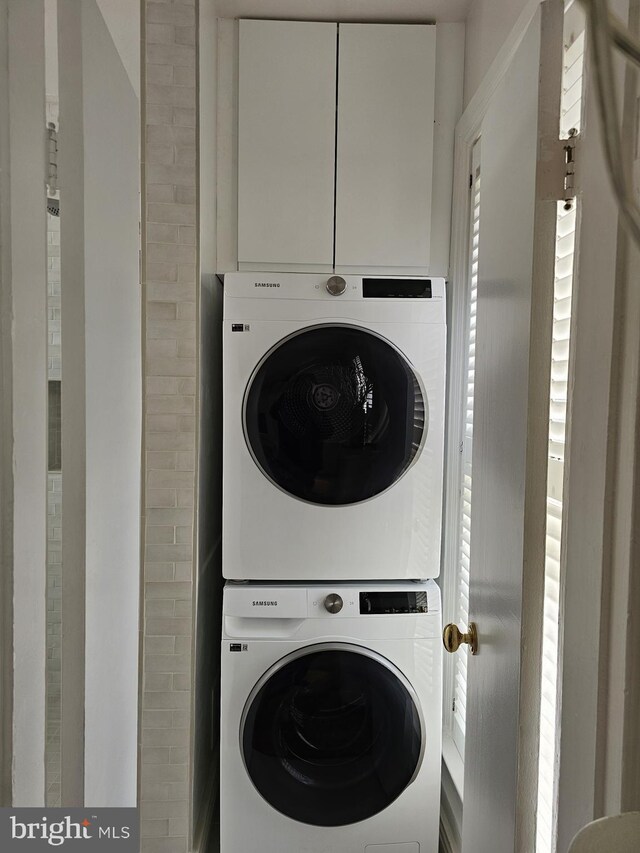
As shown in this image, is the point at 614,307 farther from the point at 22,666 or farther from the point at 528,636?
the point at 22,666

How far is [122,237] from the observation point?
41.2 inches

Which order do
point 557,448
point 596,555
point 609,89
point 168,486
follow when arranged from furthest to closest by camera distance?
1. point 168,486
2. point 557,448
3. point 596,555
4. point 609,89

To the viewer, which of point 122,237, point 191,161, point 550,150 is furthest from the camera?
point 191,161

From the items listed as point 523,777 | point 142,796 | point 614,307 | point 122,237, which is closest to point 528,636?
point 523,777

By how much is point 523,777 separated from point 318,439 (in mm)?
1013

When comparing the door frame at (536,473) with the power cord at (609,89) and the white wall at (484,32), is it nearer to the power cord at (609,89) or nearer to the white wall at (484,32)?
the power cord at (609,89)

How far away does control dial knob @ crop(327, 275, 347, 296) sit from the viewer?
5.50ft

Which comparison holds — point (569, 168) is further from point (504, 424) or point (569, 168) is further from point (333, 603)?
point (333, 603)

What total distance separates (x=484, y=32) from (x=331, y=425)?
118 centimetres

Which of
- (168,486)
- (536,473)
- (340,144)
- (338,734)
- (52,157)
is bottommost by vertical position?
(338,734)

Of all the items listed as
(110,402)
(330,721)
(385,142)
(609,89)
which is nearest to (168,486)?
(110,402)

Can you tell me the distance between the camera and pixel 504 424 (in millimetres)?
958

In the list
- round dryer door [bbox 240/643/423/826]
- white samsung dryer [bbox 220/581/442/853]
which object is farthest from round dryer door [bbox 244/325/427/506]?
round dryer door [bbox 240/643/423/826]

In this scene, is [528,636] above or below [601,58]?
below
